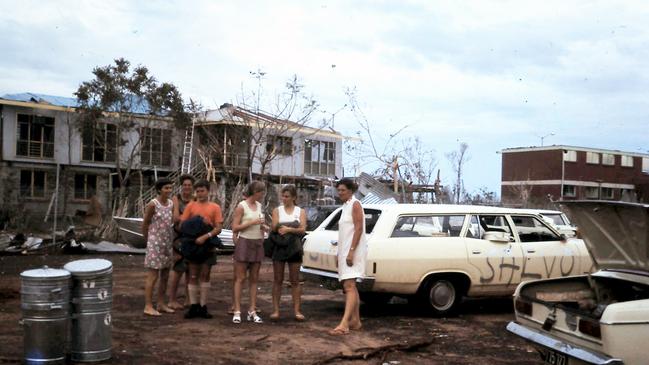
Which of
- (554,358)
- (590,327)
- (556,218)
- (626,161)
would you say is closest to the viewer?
(590,327)

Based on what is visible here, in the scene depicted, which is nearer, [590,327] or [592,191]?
[590,327]

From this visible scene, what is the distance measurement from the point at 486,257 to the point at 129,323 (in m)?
4.66

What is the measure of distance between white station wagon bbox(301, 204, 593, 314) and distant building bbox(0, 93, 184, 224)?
27.9 m

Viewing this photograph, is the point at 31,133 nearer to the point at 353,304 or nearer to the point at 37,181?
the point at 37,181

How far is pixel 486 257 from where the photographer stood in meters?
9.11

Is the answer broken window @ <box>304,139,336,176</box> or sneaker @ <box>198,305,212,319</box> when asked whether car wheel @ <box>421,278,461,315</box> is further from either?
broken window @ <box>304,139,336,176</box>

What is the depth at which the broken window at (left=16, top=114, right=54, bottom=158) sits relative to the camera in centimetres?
3562

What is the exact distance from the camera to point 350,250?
7.76 metres

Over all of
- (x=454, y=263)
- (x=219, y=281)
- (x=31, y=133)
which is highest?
(x=31, y=133)

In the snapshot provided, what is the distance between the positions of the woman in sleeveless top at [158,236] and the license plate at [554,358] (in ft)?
15.7

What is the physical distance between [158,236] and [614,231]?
5.31 meters

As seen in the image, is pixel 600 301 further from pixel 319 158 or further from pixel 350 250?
pixel 319 158

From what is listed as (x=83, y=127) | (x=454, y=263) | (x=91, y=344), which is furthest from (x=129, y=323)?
(x=83, y=127)


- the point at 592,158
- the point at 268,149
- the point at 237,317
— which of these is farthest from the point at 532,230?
the point at 592,158
